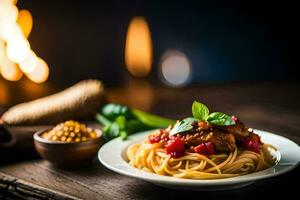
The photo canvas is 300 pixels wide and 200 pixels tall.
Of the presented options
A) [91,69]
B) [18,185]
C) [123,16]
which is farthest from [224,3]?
[18,185]

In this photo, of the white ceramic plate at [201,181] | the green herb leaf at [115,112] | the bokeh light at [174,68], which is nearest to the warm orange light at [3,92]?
the bokeh light at [174,68]

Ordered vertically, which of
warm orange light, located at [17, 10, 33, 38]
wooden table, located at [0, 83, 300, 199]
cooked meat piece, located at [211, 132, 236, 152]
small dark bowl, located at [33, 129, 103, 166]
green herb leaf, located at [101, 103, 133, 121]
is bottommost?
wooden table, located at [0, 83, 300, 199]

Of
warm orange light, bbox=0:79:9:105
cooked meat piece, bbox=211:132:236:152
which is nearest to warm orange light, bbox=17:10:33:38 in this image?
warm orange light, bbox=0:79:9:105

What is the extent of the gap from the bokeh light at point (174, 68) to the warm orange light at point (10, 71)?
6.54ft

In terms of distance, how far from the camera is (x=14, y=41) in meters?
5.71

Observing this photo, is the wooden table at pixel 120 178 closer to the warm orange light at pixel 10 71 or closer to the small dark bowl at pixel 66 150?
the small dark bowl at pixel 66 150

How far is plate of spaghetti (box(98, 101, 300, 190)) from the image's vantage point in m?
2.08

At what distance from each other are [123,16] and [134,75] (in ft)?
2.55

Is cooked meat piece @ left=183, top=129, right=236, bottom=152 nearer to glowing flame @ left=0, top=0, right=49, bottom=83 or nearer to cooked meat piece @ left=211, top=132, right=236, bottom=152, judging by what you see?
cooked meat piece @ left=211, top=132, right=236, bottom=152

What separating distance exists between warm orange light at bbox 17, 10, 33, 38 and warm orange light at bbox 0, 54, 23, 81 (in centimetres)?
37

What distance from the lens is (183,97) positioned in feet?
15.6

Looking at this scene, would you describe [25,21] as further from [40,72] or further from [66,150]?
[66,150]

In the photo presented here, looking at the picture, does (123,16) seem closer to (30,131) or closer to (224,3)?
(224,3)

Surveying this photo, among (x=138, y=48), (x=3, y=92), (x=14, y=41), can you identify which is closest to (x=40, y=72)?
(x=14, y=41)
